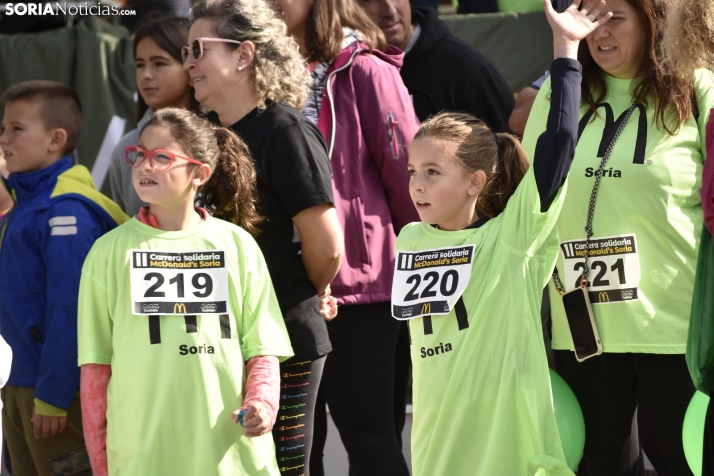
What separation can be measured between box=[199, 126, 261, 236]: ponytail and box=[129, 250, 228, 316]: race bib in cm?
23

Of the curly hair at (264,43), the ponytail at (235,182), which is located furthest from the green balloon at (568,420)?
the curly hair at (264,43)

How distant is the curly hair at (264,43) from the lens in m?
3.33

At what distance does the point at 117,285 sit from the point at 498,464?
3.93 feet

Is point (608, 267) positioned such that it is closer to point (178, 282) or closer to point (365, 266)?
point (365, 266)

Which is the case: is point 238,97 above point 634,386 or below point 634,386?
above

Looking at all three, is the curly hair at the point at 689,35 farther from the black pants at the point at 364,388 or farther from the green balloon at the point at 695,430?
the black pants at the point at 364,388

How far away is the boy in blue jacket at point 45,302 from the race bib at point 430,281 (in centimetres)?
129

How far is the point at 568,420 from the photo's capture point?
3.12 m

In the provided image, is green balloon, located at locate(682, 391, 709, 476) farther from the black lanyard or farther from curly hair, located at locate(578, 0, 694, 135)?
curly hair, located at locate(578, 0, 694, 135)

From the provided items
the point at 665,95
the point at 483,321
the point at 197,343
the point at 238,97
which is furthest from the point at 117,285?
the point at 665,95

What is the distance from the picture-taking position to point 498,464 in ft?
9.11

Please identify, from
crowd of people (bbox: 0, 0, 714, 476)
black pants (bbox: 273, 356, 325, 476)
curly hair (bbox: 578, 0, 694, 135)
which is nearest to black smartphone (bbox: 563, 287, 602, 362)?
crowd of people (bbox: 0, 0, 714, 476)

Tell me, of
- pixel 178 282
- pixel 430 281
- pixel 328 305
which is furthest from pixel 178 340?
pixel 430 281

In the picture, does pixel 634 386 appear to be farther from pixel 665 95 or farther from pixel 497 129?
pixel 497 129
